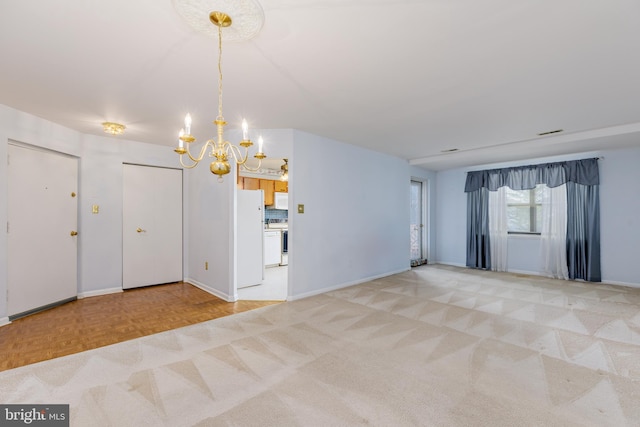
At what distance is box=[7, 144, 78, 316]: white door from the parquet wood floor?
0.26 metres

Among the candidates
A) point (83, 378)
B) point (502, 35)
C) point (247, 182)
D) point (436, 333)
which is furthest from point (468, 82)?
point (247, 182)

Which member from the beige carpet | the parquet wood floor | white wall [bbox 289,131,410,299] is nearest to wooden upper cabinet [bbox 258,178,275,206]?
white wall [bbox 289,131,410,299]

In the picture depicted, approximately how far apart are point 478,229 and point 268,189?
4901 mm

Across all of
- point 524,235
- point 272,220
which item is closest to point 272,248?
point 272,220

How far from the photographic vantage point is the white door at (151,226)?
4824 mm

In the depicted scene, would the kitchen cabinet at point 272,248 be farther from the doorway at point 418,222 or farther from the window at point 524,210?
the window at point 524,210

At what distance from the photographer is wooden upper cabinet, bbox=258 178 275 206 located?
22.8 feet

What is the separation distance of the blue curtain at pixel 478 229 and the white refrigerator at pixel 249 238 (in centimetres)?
469

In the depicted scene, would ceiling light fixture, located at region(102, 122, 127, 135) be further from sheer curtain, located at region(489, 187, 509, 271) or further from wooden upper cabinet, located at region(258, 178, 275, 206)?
sheer curtain, located at region(489, 187, 509, 271)

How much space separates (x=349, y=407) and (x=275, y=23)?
251 centimetres

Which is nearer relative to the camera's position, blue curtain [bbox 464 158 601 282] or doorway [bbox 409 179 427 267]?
blue curtain [bbox 464 158 601 282]

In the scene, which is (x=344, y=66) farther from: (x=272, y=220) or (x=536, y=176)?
(x=272, y=220)

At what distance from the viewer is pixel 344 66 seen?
95.6 inches

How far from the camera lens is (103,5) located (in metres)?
1.73
